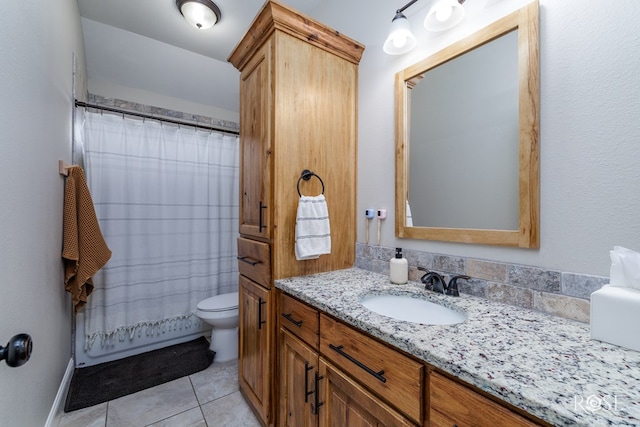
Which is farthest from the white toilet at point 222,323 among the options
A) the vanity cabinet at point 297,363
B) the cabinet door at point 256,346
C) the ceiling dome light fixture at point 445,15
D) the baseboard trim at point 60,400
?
the ceiling dome light fixture at point 445,15

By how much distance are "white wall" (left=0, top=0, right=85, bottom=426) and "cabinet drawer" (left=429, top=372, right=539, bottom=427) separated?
1267mm

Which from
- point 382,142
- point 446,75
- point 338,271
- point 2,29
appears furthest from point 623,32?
point 2,29

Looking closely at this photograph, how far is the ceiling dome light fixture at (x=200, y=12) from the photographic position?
68.0 inches

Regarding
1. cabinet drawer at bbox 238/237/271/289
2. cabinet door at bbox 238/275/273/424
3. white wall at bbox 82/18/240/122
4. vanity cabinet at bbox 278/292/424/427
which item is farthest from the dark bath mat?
white wall at bbox 82/18/240/122

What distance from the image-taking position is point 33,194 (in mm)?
1084

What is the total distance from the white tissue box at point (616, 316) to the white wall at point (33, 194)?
1.70 meters

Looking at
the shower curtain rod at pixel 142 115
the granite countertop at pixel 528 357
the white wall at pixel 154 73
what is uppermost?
the white wall at pixel 154 73

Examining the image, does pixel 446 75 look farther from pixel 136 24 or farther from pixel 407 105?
pixel 136 24

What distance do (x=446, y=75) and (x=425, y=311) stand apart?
1067 millimetres

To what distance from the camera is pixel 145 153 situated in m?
2.22

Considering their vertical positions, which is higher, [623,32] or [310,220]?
[623,32]

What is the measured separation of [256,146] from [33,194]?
0.96 m

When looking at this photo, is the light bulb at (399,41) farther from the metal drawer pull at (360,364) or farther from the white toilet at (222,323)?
the white toilet at (222,323)

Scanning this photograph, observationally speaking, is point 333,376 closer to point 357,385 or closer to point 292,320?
point 357,385
